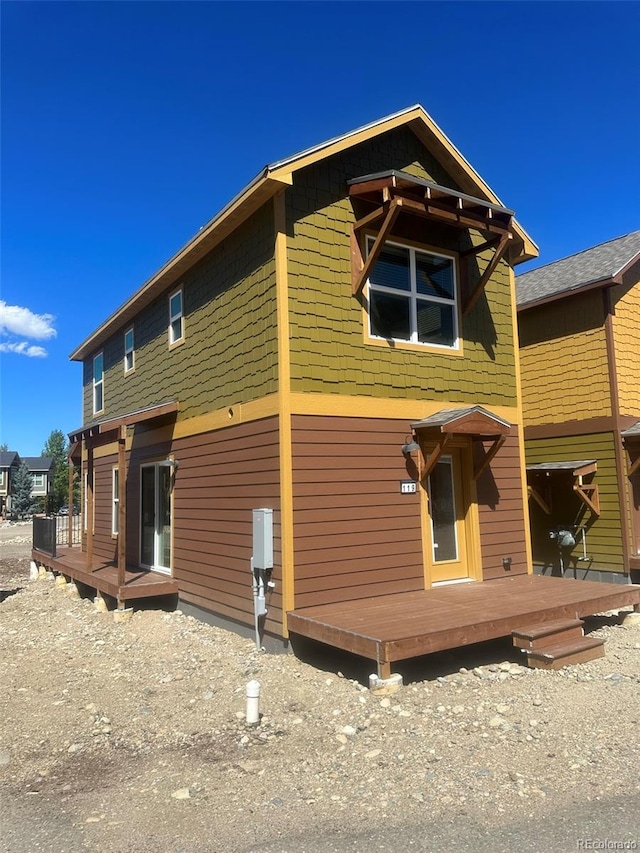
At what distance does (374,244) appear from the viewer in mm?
7953

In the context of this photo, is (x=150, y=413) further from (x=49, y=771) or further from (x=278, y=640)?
(x=49, y=771)

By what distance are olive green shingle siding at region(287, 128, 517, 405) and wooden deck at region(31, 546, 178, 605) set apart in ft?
14.9

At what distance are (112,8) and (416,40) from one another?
182 inches

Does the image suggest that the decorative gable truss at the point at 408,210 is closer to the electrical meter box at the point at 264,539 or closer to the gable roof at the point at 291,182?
the gable roof at the point at 291,182

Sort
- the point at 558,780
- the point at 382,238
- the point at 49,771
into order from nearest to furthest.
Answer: the point at 558,780 < the point at 49,771 < the point at 382,238

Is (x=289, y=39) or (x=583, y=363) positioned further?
(x=583, y=363)

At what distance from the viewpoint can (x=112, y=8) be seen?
8.80 m

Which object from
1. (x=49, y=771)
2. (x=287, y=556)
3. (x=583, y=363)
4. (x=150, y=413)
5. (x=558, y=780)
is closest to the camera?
(x=558, y=780)

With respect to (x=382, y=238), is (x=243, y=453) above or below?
below

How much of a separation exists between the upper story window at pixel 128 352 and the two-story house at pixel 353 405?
2.93 metres

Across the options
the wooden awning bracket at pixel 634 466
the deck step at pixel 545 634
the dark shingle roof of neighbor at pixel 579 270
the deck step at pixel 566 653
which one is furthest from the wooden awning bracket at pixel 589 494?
the deck step at pixel 566 653

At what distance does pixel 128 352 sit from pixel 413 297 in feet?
24.1

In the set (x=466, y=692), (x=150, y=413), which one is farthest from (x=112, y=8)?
(x=466, y=692)

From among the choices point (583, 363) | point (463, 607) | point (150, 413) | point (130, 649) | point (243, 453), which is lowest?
point (130, 649)
